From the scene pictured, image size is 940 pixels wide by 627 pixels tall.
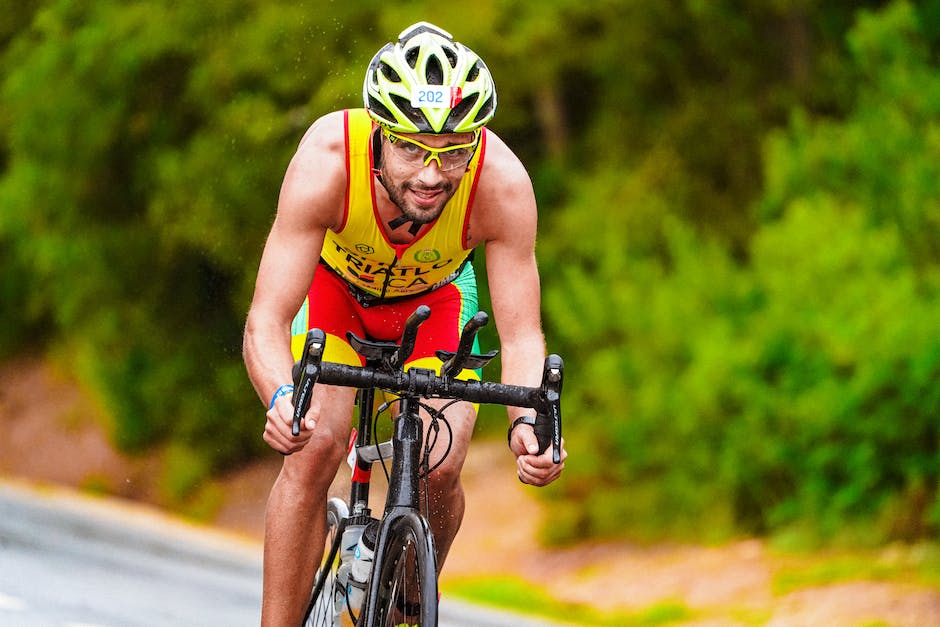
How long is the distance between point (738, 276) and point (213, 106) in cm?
686

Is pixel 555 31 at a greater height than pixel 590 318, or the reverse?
pixel 555 31

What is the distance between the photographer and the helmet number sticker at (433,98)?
4.14m

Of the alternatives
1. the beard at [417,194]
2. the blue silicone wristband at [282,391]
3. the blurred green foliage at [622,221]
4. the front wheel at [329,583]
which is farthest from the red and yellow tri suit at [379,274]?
the blurred green foliage at [622,221]

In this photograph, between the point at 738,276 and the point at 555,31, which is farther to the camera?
the point at 555,31

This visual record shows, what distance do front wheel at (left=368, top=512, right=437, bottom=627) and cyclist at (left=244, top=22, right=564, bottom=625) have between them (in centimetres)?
32

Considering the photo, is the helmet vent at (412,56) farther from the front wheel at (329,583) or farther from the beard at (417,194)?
the front wheel at (329,583)

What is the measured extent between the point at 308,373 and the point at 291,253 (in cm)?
61

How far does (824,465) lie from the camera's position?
9.76 metres

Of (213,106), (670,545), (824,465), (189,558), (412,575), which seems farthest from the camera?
(213,106)

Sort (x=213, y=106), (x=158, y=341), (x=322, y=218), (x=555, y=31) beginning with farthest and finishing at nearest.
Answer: (x=158, y=341) < (x=213, y=106) < (x=555, y=31) < (x=322, y=218)

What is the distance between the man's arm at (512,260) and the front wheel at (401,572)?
0.61m

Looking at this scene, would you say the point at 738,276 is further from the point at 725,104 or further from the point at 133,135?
the point at 133,135

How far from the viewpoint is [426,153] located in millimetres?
4180

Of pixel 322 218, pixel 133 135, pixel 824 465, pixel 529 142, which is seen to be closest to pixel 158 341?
pixel 133 135
